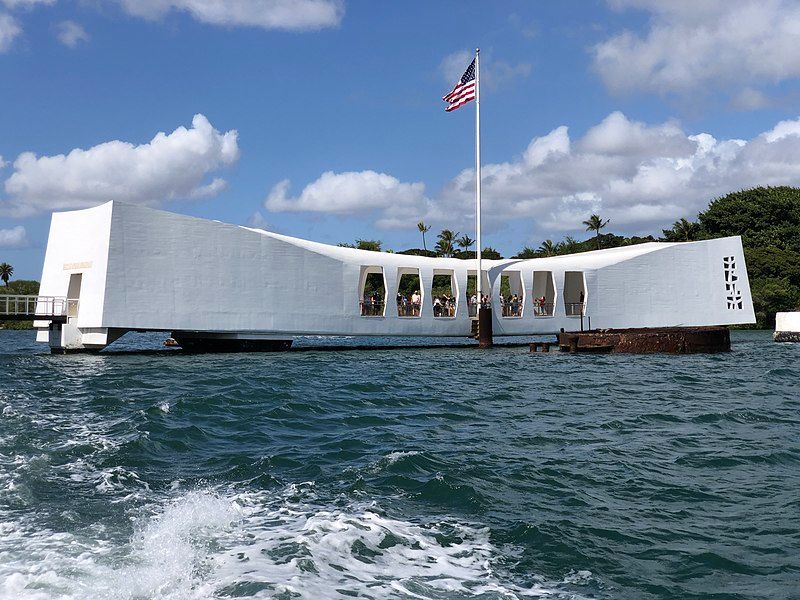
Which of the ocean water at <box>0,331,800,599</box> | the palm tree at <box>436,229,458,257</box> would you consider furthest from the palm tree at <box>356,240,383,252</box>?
the ocean water at <box>0,331,800,599</box>

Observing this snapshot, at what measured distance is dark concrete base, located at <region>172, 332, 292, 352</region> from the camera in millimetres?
28328

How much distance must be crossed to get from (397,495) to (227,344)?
22.1 metres

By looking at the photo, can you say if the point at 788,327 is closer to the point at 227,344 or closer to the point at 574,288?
the point at 574,288

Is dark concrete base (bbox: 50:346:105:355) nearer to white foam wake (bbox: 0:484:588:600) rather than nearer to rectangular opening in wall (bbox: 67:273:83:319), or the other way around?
rectangular opening in wall (bbox: 67:273:83:319)

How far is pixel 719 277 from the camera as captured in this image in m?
37.6

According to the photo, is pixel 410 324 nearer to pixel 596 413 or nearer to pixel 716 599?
pixel 596 413

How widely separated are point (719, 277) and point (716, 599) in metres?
35.5

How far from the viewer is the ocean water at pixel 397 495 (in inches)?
207

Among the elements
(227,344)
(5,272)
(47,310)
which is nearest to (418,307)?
(227,344)

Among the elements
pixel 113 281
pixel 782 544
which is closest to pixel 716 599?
pixel 782 544

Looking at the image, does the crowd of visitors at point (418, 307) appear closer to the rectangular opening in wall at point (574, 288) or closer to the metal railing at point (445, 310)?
the metal railing at point (445, 310)

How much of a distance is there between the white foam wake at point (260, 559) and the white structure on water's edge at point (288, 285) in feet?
66.1

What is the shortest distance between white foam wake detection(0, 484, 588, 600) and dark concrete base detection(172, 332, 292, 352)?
22.0 m

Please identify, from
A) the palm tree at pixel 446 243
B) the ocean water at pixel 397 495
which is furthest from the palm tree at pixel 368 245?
the ocean water at pixel 397 495
